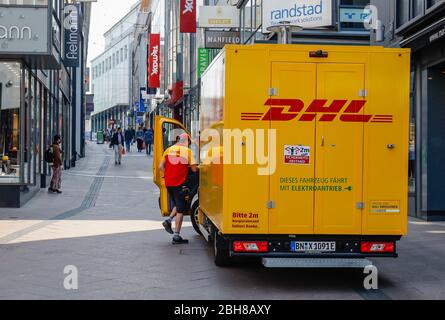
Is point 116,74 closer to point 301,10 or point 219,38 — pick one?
point 219,38

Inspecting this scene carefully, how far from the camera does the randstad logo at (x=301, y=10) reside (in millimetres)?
16438

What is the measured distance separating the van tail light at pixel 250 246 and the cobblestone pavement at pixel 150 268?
43 cm

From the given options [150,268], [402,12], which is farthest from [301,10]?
[150,268]

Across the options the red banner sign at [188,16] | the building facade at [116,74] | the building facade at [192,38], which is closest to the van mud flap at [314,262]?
the building facade at [192,38]

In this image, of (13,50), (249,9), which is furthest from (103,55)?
(13,50)

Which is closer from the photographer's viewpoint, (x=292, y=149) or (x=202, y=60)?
(x=292, y=149)

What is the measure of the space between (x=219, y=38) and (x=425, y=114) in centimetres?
1168

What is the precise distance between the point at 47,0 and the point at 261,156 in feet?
33.7

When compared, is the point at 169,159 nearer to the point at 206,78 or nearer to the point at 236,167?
the point at 206,78

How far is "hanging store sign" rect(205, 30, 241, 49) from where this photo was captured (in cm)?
2597

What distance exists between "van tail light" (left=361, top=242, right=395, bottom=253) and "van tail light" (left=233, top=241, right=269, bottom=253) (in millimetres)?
1144

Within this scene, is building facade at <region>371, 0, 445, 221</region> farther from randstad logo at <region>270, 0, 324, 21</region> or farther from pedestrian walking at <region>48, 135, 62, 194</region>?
pedestrian walking at <region>48, 135, 62, 194</region>

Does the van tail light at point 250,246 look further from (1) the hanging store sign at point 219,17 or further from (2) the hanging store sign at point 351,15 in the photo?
(1) the hanging store sign at point 219,17

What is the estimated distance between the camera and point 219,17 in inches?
1030
